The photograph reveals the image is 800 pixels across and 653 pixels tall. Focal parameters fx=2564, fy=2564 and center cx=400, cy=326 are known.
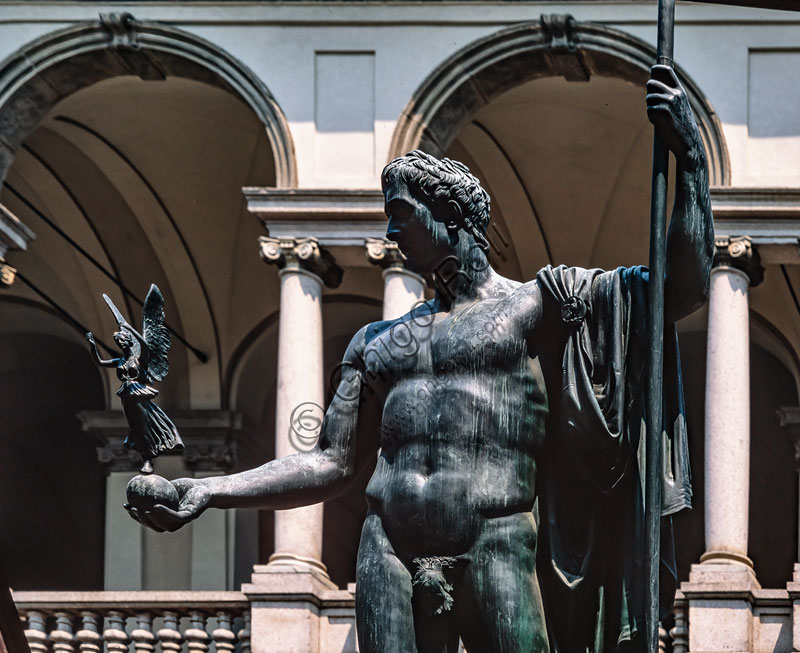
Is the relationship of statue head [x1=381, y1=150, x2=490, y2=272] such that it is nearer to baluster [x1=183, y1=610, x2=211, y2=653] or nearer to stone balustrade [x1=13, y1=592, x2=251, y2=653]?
stone balustrade [x1=13, y1=592, x2=251, y2=653]

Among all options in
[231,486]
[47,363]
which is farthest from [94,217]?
[231,486]

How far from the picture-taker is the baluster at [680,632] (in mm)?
19328

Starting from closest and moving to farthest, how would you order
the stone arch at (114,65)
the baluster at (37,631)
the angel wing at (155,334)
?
1. the angel wing at (155,334)
2. the baluster at (37,631)
3. the stone arch at (114,65)

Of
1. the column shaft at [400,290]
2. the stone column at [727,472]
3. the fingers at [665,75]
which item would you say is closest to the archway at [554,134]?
the stone column at [727,472]

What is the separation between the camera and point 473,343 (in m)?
6.57

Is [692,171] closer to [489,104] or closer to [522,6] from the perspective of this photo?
[522,6]

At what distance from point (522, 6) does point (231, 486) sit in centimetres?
1488

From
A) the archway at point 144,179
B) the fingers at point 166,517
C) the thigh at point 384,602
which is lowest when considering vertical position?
the thigh at point 384,602

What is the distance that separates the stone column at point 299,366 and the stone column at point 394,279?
1.44 feet

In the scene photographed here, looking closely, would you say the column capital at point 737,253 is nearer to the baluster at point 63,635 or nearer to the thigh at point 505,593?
the baluster at point 63,635

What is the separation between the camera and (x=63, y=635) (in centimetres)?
1902

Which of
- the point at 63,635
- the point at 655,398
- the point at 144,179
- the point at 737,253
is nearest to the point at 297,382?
the point at 63,635

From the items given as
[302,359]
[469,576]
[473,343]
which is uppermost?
[302,359]

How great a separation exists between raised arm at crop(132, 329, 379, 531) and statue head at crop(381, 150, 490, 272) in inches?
13.4
